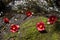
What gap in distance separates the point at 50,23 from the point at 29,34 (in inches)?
22.4

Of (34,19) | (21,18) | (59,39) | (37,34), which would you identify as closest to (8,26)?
(21,18)

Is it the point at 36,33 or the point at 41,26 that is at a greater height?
the point at 41,26

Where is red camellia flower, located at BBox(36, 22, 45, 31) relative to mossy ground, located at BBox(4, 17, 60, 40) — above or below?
above

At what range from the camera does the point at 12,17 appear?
21.1 feet

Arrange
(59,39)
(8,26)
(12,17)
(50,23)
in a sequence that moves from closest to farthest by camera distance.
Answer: (59,39)
(50,23)
(8,26)
(12,17)

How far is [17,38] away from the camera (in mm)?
5184

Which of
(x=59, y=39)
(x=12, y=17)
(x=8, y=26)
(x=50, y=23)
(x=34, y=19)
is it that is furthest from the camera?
(x=12, y=17)

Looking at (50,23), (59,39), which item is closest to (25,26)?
(50,23)

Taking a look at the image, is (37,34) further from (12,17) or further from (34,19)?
(12,17)

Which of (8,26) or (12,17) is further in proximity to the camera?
(12,17)

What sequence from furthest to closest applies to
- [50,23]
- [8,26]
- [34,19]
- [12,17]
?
[12,17] → [8,26] → [34,19] → [50,23]

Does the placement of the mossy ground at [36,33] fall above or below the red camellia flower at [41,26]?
Result: below

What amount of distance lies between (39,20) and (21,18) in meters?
0.84

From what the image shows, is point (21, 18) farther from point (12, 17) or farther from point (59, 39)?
point (59, 39)
